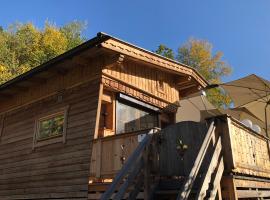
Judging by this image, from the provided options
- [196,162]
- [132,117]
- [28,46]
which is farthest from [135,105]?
[28,46]

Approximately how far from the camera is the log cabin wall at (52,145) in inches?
336

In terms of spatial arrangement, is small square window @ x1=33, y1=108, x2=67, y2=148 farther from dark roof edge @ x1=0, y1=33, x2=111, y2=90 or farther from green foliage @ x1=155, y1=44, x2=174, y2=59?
green foliage @ x1=155, y1=44, x2=174, y2=59

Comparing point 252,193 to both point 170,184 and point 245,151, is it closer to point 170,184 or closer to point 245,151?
point 245,151

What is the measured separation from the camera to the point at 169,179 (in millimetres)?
6109

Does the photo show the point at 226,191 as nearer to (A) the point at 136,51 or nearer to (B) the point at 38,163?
(A) the point at 136,51

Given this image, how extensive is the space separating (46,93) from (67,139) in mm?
2415

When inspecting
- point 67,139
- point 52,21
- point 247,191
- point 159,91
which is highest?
point 52,21

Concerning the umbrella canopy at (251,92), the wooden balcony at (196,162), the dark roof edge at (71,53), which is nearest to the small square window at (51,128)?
the dark roof edge at (71,53)

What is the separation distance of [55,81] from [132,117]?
3.08 m

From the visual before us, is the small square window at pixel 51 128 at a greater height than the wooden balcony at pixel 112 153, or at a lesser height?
greater

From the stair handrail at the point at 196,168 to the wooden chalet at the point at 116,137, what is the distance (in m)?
0.02

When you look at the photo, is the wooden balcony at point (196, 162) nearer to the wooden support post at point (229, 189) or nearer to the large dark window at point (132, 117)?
the wooden support post at point (229, 189)

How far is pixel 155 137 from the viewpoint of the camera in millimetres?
6391

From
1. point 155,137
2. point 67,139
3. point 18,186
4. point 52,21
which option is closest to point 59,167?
point 67,139
